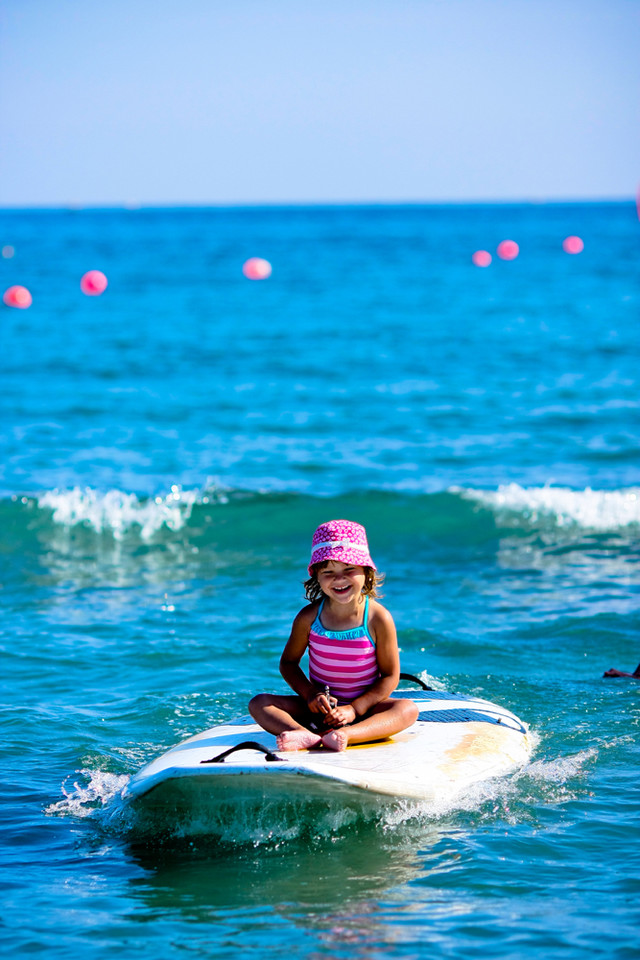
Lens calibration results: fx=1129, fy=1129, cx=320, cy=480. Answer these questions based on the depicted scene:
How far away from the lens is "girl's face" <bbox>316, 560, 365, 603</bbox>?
15.6 feet

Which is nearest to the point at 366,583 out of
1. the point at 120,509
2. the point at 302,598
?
the point at 302,598

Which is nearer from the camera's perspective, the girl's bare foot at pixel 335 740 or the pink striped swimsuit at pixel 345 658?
the girl's bare foot at pixel 335 740

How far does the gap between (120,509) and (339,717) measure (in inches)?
254

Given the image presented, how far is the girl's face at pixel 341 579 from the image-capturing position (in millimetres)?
4754

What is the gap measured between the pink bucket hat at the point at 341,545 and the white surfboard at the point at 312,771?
79 centimetres

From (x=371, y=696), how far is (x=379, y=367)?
1376 centimetres

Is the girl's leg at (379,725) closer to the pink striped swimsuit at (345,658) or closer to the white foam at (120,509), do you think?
the pink striped swimsuit at (345,658)

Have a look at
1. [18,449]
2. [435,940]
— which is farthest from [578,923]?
[18,449]

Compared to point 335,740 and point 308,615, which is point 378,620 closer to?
point 308,615

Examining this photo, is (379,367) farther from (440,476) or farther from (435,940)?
(435,940)

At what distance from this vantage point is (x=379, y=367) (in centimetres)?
1831

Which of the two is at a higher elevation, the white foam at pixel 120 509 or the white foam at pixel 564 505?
the white foam at pixel 120 509

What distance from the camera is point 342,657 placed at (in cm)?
487

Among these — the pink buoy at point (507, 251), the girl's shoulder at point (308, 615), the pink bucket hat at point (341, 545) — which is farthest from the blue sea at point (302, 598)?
the pink buoy at point (507, 251)
